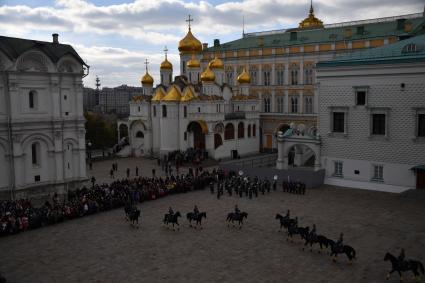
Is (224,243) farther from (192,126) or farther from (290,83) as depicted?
(290,83)

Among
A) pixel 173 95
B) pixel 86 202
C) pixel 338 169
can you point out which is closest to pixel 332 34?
pixel 173 95

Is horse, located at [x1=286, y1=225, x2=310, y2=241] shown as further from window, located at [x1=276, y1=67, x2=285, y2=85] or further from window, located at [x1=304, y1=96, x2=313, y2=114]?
window, located at [x1=276, y1=67, x2=285, y2=85]

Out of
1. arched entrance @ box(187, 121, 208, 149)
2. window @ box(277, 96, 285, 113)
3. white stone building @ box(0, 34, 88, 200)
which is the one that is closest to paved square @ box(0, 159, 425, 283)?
white stone building @ box(0, 34, 88, 200)

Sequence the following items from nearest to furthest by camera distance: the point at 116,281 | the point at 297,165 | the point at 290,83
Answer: the point at 116,281, the point at 297,165, the point at 290,83

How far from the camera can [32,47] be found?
24.9m

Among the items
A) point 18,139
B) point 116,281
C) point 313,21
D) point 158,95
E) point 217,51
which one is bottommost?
point 116,281

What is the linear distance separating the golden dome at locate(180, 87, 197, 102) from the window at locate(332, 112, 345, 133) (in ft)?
51.0

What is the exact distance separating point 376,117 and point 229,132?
17.7 metres

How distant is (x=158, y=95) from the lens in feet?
146

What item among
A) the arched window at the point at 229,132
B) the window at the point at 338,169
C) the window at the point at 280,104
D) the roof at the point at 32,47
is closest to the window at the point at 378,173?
the window at the point at 338,169

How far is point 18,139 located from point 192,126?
64.2 ft

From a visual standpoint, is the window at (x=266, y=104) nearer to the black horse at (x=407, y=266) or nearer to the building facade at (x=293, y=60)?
the building facade at (x=293, y=60)

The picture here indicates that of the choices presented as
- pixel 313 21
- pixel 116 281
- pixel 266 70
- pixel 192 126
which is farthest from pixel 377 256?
pixel 313 21

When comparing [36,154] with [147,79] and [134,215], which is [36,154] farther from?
[147,79]
